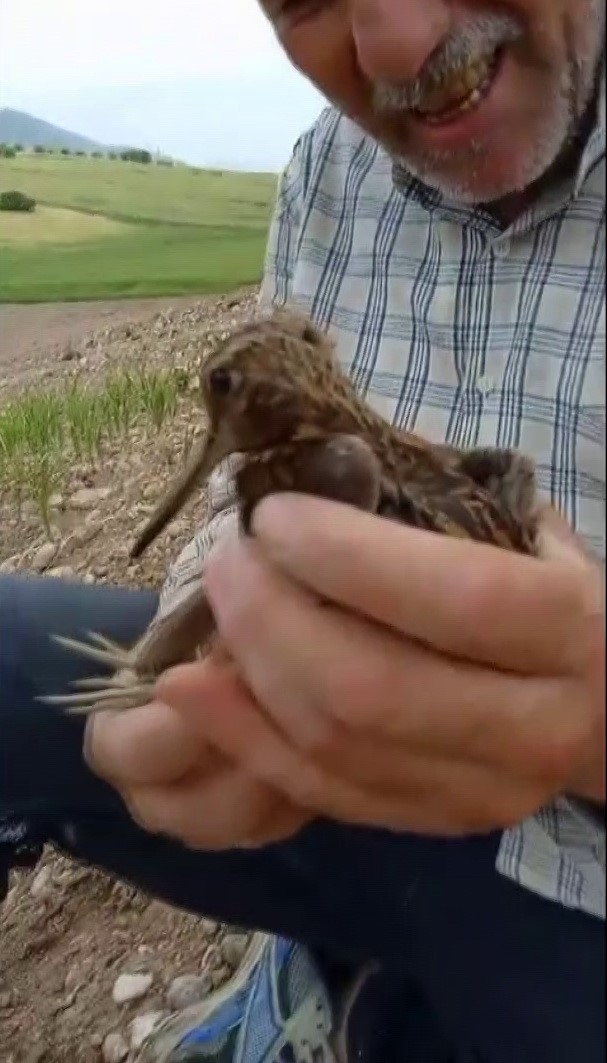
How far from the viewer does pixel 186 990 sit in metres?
1.00

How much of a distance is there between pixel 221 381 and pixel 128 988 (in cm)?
68

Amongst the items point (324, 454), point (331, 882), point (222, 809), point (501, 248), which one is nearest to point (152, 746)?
point (222, 809)

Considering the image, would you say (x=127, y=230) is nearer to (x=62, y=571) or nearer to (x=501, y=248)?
(x=62, y=571)

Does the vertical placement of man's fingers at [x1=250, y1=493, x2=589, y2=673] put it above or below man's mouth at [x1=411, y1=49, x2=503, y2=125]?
below

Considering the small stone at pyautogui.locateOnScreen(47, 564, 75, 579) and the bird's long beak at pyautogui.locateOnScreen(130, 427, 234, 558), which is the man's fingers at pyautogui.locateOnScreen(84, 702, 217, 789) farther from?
the small stone at pyautogui.locateOnScreen(47, 564, 75, 579)

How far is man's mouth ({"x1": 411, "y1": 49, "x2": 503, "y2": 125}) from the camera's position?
752 millimetres

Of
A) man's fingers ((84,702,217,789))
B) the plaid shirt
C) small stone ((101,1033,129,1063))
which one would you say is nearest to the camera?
man's fingers ((84,702,217,789))

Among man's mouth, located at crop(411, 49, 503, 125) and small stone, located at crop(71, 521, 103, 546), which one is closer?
man's mouth, located at crop(411, 49, 503, 125)

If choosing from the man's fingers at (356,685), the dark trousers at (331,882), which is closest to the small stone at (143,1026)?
the dark trousers at (331,882)

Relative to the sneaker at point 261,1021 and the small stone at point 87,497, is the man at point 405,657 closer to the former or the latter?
the sneaker at point 261,1021

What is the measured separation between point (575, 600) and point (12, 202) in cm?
86

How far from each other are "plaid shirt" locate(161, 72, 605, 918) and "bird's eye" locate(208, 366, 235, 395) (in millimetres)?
175

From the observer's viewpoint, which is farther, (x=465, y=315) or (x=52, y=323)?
(x=52, y=323)

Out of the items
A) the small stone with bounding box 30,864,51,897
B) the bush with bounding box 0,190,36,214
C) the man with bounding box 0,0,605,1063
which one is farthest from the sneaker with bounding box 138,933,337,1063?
the bush with bounding box 0,190,36,214
